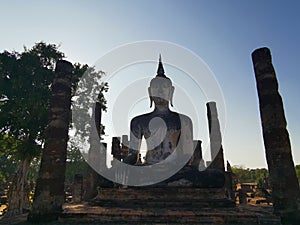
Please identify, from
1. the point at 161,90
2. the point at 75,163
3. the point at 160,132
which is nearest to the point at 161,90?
the point at 161,90

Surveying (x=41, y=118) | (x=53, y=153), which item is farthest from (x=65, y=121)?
(x=41, y=118)

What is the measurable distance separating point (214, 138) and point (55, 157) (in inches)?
377

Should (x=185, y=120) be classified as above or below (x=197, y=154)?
above

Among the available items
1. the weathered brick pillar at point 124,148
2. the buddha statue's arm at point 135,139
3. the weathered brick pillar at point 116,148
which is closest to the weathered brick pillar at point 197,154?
the buddha statue's arm at point 135,139

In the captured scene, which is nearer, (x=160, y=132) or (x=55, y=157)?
(x=55, y=157)

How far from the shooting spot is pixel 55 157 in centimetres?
756

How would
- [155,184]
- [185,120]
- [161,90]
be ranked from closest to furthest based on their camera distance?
[155,184], [185,120], [161,90]

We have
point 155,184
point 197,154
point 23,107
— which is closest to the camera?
point 155,184

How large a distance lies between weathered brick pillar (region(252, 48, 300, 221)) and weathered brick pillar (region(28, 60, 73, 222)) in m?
6.03

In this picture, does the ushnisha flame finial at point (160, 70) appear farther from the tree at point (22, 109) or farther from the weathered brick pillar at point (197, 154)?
the tree at point (22, 109)

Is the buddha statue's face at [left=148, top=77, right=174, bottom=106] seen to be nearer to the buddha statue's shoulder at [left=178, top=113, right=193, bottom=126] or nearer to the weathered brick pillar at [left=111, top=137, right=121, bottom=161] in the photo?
the buddha statue's shoulder at [left=178, top=113, right=193, bottom=126]

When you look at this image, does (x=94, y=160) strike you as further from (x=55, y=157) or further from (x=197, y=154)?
(x=55, y=157)

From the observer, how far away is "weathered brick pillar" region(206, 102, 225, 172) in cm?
1419

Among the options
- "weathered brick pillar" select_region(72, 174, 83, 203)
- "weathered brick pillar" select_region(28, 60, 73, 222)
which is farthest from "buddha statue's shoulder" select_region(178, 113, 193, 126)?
"weathered brick pillar" select_region(28, 60, 73, 222)
